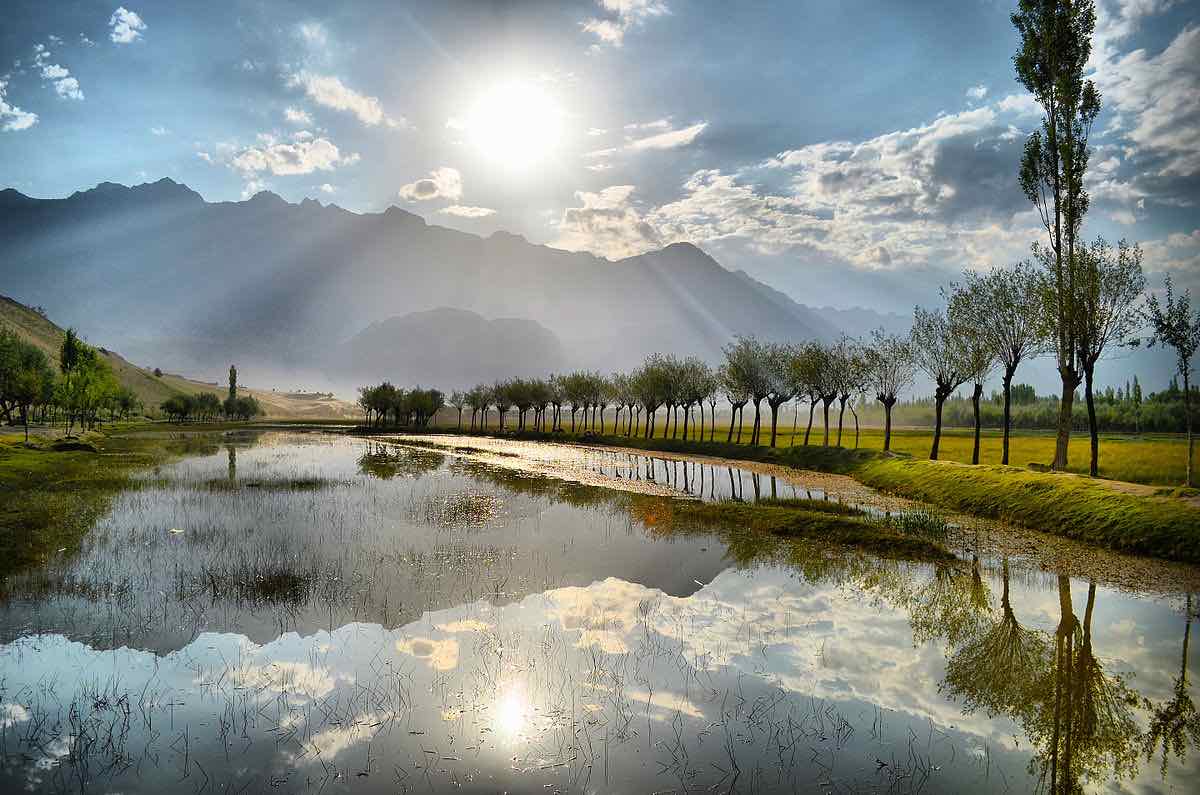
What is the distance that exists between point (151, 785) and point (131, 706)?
2.90 m

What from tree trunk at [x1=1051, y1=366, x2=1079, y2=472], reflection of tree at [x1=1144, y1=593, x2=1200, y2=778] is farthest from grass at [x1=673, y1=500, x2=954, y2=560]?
tree trunk at [x1=1051, y1=366, x2=1079, y2=472]

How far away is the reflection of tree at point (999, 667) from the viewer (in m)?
10.7

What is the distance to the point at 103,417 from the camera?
156m

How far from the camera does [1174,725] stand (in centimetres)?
1001

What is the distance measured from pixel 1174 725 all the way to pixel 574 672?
1043 cm

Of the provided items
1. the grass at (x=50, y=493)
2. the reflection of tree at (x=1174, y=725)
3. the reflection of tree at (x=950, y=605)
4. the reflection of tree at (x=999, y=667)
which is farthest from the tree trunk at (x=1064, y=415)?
the grass at (x=50, y=493)

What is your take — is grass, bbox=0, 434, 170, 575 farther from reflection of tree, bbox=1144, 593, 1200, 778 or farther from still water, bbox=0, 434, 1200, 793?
reflection of tree, bbox=1144, 593, 1200, 778

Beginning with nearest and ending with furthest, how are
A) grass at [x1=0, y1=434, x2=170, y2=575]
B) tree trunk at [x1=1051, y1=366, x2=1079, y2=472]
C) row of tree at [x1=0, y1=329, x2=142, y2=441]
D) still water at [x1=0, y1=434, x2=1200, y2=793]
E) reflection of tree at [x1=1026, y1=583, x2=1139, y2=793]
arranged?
still water at [x1=0, y1=434, x2=1200, y2=793] < reflection of tree at [x1=1026, y1=583, x2=1139, y2=793] < grass at [x1=0, y1=434, x2=170, y2=575] < tree trunk at [x1=1051, y1=366, x2=1079, y2=472] < row of tree at [x1=0, y1=329, x2=142, y2=441]

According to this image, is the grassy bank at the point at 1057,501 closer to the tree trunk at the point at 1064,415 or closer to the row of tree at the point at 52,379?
the tree trunk at the point at 1064,415

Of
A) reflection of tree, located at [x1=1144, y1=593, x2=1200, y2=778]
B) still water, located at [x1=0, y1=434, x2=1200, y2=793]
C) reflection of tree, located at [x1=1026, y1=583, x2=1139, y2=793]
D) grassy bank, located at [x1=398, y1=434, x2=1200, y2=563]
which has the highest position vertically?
grassy bank, located at [x1=398, y1=434, x2=1200, y2=563]

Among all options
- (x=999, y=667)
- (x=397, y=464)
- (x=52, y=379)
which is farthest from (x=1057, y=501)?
(x=52, y=379)

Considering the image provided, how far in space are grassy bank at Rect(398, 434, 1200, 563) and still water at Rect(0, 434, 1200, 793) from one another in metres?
6.62

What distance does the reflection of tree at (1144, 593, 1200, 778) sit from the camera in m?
9.34

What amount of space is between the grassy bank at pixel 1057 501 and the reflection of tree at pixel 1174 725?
48.4ft
